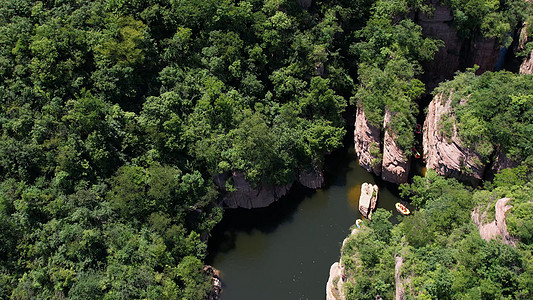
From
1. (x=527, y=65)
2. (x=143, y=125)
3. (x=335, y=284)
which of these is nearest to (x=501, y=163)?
(x=335, y=284)

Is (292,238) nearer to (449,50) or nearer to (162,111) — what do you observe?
(162,111)

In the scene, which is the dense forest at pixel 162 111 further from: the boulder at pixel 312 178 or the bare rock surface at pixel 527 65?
the bare rock surface at pixel 527 65

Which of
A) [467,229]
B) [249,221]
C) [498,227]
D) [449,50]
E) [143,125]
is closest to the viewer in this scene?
[498,227]

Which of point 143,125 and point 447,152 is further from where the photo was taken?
point 143,125

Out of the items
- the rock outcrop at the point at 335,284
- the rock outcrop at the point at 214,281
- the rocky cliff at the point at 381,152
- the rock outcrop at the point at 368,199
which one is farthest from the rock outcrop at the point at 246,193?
the rock outcrop at the point at 335,284

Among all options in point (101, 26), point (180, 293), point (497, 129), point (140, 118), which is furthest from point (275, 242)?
point (101, 26)

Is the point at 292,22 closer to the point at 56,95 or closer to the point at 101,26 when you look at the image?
the point at 101,26
